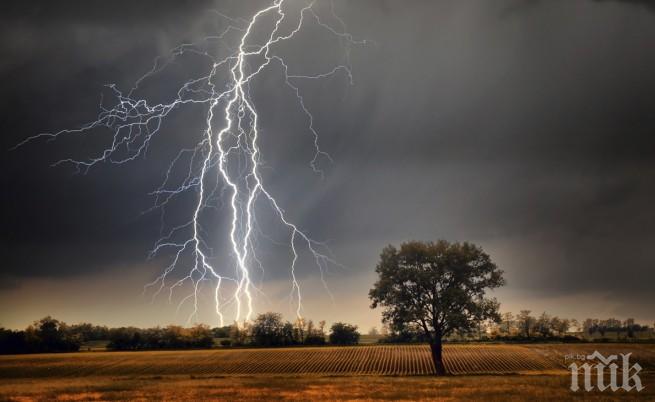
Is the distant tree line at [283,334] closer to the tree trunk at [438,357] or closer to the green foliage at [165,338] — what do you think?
the green foliage at [165,338]

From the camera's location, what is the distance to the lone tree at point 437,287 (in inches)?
1426

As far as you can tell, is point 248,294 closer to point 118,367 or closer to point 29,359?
point 118,367

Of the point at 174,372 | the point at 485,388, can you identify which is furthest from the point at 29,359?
the point at 485,388

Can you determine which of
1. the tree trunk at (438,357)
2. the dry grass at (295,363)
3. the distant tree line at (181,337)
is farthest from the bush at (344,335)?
the tree trunk at (438,357)

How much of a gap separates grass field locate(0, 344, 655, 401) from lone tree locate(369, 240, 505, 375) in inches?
140

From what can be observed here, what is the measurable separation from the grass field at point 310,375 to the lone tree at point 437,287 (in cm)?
356

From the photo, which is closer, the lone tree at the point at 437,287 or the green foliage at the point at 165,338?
the lone tree at the point at 437,287

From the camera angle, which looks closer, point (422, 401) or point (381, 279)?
point (422, 401)

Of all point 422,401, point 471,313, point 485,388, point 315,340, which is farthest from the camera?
point 315,340

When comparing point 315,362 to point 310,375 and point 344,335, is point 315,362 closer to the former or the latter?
point 310,375

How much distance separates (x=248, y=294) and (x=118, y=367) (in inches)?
879

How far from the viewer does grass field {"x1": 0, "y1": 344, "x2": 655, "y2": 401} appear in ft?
76.0

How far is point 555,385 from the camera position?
81.0 feet

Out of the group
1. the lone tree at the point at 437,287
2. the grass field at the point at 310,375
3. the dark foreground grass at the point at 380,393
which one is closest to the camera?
the dark foreground grass at the point at 380,393
